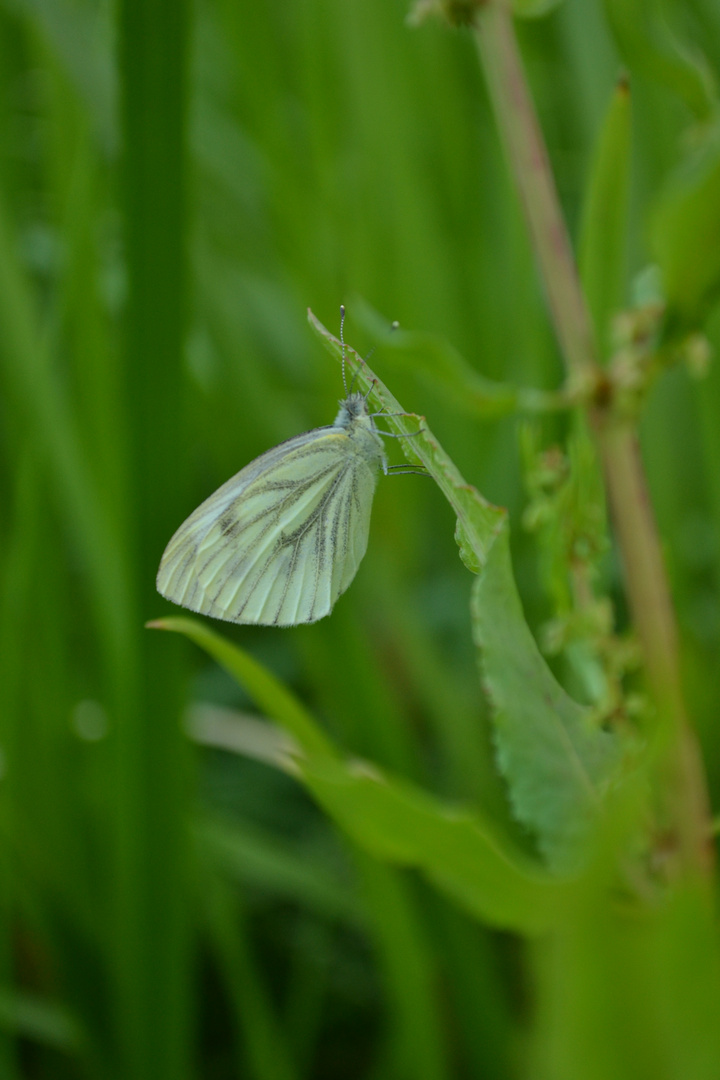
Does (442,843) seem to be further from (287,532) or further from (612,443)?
(287,532)

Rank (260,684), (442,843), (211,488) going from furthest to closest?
(211,488) → (260,684) → (442,843)

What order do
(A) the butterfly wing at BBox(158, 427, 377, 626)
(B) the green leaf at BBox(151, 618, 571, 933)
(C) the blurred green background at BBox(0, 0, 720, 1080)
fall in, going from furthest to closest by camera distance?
1. (A) the butterfly wing at BBox(158, 427, 377, 626)
2. (C) the blurred green background at BBox(0, 0, 720, 1080)
3. (B) the green leaf at BBox(151, 618, 571, 933)

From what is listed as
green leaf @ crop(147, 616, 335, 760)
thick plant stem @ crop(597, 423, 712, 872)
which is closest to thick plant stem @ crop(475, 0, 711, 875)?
thick plant stem @ crop(597, 423, 712, 872)

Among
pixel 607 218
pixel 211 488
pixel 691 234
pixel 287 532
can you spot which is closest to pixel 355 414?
pixel 287 532

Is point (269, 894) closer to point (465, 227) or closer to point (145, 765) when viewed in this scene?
point (145, 765)

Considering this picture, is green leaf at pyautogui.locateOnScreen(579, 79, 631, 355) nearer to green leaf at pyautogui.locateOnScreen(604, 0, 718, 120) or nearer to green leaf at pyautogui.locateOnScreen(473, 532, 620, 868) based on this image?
green leaf at pyautogui.locateOnScreen(604, 0, 718, 120)

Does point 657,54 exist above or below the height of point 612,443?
above

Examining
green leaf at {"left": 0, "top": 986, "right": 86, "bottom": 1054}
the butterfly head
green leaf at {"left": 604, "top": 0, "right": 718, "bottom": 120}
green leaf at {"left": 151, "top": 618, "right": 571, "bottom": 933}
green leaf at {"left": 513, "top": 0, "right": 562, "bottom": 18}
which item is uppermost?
green leaf at {"left": 513, "top": 0, "right": 562, "bottom": 18}
